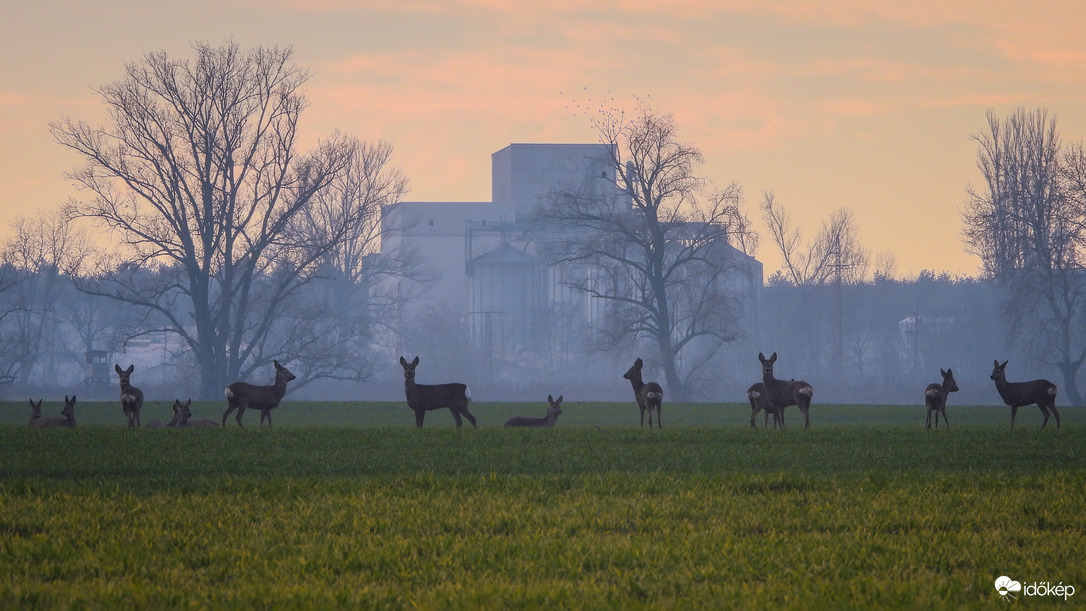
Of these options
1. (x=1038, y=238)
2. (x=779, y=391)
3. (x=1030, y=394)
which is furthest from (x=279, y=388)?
(x=1038, y=238)

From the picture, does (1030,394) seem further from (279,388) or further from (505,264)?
(505,264)

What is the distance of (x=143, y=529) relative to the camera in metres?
9.52

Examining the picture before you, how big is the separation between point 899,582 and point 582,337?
86825 mm

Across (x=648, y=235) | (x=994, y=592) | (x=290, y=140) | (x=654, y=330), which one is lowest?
(x=994, y=592)

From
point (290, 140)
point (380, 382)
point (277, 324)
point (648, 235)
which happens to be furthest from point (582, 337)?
point (290, 140)

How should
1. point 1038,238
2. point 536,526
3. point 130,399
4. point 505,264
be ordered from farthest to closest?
point 505,264 < point 1038,238 < point 130,399 < point 536,526

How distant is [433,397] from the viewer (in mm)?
24172

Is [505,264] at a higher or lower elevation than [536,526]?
higher

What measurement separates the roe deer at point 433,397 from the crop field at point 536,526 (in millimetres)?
6103

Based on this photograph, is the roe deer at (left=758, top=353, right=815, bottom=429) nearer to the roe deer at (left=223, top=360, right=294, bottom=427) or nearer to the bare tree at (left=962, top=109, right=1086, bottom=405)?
the roe deer at (left=223, top=360, right=294, bottom=427)

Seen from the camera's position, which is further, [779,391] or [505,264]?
A: [505,264]

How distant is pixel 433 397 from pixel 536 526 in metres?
14.4

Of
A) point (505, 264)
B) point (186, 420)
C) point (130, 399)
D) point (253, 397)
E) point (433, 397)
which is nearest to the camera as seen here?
point (433, 397)

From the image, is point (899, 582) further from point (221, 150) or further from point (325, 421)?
point (221, 150)
